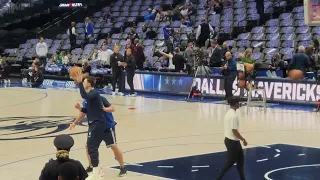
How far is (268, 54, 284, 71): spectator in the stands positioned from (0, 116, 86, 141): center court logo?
7927 mm

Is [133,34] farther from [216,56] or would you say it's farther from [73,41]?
[216,56]

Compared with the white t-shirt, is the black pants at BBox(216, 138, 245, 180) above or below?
below

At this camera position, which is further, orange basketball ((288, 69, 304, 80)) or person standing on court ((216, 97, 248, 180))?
orange basketball ((288, 69, 304, 80))

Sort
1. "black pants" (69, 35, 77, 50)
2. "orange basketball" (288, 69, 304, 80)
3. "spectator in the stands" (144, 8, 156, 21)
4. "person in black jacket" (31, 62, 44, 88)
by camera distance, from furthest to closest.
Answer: "black pants" (69, 35, 77, 50), "spectator in the stands" (144, 8, 156, 21), "person in black jacket" (31, 62, 44, 88), "orange basketball" (288, 69, 304, 80)

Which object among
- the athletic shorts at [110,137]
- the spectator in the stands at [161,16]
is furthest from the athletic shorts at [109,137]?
the spectator in the stands at [161,16]

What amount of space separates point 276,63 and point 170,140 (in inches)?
379

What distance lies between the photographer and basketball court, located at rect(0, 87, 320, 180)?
10.4 m

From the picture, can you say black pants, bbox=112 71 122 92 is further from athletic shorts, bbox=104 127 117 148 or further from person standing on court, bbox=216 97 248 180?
person standing on court, bbox=216 97 248 180

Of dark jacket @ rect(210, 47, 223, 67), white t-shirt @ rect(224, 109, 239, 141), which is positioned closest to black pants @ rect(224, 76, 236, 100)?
dark jacket @ rect(210, 47, 223, 67)

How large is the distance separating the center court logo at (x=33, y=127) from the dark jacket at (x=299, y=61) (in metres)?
6.88

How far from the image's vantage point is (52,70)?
31.7 m

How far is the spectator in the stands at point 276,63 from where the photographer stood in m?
21.8

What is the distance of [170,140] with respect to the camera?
13445mm

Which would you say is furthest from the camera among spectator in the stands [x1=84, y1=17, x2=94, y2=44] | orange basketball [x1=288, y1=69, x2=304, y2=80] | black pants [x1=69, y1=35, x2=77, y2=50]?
black pants [x1=69, y1=35, x2=77, y2=50]
